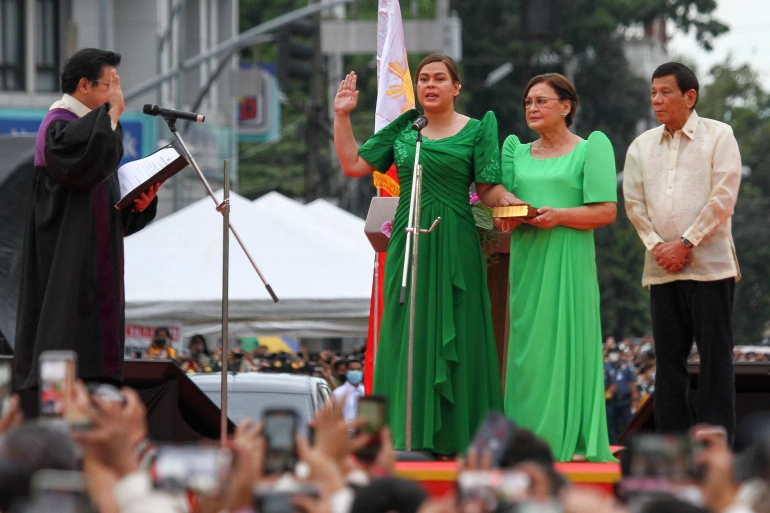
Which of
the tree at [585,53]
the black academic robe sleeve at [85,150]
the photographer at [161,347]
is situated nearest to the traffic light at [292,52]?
the photographer at [161,347]

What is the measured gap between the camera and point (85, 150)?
6.19 meters

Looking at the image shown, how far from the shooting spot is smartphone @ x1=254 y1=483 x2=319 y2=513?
10.8 feet

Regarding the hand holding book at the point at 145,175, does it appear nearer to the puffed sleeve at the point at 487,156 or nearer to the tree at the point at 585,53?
the puffed sleeve at the point at 487,156

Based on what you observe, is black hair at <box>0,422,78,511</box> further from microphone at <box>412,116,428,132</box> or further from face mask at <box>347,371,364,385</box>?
face mask at <box>347,371,364,385</box>

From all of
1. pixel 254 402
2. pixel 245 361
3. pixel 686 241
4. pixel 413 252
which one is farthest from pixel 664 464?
pixel 245 361

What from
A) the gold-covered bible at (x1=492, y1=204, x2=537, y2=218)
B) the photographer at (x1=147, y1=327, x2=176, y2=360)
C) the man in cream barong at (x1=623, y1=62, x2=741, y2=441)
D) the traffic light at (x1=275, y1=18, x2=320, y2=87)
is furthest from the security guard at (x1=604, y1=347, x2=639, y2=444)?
the gold-covered bible at (x1=492, y1=204, x2=537, y2=218)

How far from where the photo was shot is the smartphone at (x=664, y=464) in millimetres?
3543

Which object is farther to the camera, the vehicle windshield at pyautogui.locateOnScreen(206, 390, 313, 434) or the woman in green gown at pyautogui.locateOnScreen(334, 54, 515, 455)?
the vehicle windshield at pyautogui.locateOnScreen(206, 390, 313, 434)

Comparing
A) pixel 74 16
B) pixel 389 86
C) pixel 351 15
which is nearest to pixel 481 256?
pixel 389 86

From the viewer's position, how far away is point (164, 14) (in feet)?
100

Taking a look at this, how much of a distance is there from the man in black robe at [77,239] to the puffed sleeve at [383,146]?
1.14 metres

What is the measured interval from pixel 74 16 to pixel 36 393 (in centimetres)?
2241

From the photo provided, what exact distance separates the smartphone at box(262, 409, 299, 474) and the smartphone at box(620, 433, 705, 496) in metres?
0.84

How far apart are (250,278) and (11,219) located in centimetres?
597
